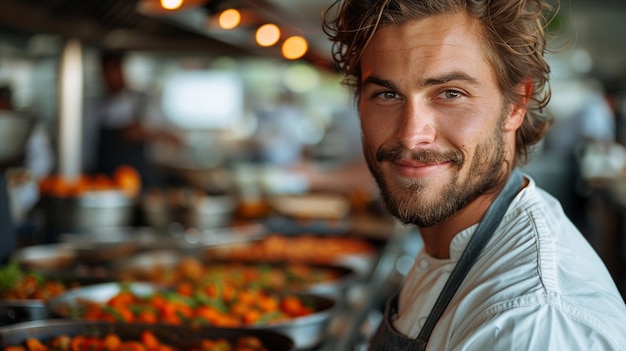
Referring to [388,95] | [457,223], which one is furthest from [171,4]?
[457,223]

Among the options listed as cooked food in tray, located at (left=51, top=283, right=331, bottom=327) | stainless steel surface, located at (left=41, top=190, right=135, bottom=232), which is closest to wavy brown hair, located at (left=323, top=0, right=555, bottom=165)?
cooked food in tray, located at (left=51, top=283, right=331, bottom=327)

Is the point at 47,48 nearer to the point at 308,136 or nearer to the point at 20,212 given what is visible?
the point at 20,212

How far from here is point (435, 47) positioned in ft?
4.44

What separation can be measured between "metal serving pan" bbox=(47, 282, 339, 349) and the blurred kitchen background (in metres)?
0.60

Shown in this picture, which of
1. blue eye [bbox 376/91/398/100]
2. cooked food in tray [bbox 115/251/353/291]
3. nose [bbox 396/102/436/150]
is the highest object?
blue eye [bbox 376/91/398/100]

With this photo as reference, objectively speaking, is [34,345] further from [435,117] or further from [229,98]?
[229,98]

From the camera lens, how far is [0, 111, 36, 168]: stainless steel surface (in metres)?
2.57

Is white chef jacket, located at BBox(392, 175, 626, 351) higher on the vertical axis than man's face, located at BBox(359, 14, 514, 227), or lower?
lower

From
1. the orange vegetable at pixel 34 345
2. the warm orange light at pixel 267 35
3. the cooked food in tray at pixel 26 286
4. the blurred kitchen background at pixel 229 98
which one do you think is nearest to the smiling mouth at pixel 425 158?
the blurred kitchen background at pixel 229 98

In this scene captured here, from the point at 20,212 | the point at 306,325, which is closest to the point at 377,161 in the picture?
the point at 306,325

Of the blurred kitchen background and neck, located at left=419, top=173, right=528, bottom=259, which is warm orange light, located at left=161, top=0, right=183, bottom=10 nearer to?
the blurred kitchen background

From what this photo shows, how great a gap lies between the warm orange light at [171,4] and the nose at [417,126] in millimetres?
1704

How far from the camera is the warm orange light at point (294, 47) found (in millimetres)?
4090

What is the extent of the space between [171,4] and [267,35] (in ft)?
3.41
